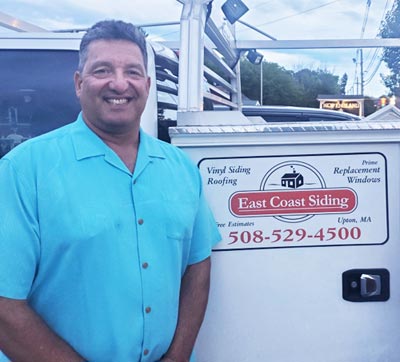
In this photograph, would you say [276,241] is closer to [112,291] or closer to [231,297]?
[231,297]

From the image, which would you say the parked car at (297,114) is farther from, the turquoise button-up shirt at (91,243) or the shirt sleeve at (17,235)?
the shirt sleeve at (17,235)

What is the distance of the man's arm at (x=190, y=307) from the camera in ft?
6.44

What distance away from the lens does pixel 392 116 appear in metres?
2.86

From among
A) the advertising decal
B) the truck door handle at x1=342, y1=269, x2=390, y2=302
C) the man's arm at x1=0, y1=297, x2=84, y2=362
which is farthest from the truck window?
the truck door handle at x1=342, y1=269, x2=390, y2=302

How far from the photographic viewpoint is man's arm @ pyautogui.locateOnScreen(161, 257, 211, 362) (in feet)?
6.44

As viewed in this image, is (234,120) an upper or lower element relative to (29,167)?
upper

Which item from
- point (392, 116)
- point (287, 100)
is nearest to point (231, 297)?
point (392, 116)

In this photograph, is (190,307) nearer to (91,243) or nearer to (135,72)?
(91,243)

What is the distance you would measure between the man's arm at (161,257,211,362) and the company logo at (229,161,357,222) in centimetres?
24

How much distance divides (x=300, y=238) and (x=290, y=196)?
0.50ft

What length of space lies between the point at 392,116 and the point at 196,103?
43.1 inches

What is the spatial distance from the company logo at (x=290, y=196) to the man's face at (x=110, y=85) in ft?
1.62

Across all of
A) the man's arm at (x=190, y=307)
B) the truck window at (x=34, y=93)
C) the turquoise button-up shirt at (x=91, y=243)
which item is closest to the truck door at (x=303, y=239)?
the man's arm at (x=190, y=307)

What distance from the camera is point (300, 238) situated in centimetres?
210
